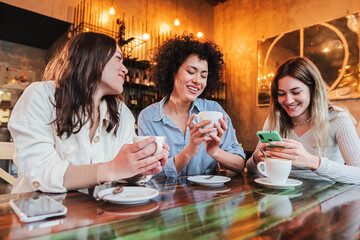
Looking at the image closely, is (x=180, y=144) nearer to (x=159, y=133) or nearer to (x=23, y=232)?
(x=159, y=133)

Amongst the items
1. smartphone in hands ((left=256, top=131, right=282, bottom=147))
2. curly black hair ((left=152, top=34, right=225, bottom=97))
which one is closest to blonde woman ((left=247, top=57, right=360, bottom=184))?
smartphone in hands ((left=256, top=131, right=282, bottom=147))

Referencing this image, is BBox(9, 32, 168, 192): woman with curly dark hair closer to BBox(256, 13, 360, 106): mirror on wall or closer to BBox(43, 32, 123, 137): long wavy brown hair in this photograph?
BBox(43, 32, 123, 137): long wavy brown hair

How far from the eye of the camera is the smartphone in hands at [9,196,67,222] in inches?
22.2

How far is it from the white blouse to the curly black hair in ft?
2.60

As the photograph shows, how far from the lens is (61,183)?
86 cm

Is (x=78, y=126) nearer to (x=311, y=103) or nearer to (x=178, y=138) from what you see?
(x=178, y=138)

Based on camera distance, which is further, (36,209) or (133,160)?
(133,160)

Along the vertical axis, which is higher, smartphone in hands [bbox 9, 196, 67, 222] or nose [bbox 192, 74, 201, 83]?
nose [bbox 192, 74, 201, 83]

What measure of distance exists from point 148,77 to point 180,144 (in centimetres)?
338

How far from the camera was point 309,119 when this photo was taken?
170cm

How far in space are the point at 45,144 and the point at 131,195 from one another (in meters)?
0.42

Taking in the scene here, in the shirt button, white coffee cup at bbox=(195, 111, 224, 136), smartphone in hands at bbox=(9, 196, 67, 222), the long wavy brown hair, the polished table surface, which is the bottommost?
the polished table surface

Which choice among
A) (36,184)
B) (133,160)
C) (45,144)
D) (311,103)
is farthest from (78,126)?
(311,103)

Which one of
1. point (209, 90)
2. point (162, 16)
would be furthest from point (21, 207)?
point (162, 16)
